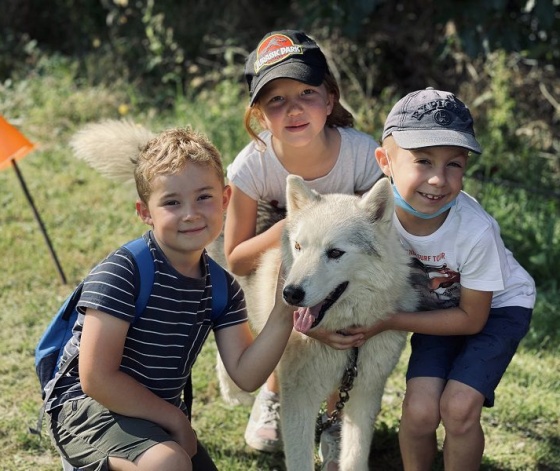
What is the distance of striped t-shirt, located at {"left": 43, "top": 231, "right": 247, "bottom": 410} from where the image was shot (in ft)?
8.29

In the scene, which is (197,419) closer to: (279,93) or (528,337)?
(279,93)

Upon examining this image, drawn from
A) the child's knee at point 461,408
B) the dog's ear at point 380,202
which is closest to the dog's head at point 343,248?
the dog's ear at point 380,202

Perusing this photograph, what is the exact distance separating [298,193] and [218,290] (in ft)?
1.61

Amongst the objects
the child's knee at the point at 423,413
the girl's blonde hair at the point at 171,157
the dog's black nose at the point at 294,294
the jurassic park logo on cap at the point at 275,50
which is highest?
the jurassic park logo on cap at the point at 275,50

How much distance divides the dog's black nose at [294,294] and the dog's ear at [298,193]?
497 millimetres

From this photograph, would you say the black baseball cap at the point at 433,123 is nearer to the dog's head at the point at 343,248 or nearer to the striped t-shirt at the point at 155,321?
the dog's head at the point at 343,248

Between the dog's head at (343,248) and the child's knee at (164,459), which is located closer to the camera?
the child's knee at (164,459)

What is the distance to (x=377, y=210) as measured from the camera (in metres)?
2.86

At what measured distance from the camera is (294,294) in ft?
8.55

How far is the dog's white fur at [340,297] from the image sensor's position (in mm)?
2807

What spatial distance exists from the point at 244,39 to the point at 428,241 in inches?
225

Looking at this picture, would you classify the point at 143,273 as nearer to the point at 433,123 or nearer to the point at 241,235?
the point at 241,235

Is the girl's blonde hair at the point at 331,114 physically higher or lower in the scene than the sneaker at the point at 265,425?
higher

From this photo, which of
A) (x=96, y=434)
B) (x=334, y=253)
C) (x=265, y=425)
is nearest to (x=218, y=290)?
(x=334, y=253)
